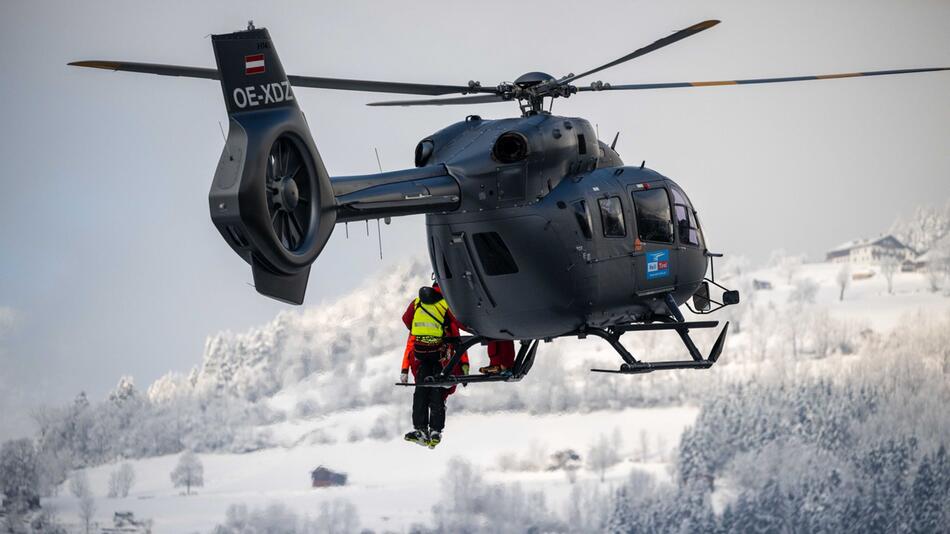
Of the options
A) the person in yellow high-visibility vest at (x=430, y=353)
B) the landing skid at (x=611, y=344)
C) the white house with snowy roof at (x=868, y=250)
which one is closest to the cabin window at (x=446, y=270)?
the landing skid at (x=611, y=344)

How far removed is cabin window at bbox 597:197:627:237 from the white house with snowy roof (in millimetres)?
Answer: 81794

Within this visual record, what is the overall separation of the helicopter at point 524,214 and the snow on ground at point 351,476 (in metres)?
56.2

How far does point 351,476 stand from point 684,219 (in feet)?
194

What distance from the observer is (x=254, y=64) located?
56.2ft

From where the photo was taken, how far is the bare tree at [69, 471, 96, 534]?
76875 millimetres

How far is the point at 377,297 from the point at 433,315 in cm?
6253

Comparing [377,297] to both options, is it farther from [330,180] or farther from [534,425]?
[330,180]

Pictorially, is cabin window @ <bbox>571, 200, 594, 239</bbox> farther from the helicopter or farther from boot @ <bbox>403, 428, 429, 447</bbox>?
boot @ <bbox>403, 428, 429, 447</bbox>

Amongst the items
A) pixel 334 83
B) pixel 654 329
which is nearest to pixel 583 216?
pixel 654 329

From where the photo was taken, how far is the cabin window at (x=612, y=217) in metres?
20.8

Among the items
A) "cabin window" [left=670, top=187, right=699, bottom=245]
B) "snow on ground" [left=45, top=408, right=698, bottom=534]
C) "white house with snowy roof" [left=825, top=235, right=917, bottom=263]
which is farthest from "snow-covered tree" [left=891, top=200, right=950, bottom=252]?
"cabin window" [left=670, top=187, right=699, bottom=245]

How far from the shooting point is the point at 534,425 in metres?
83.9

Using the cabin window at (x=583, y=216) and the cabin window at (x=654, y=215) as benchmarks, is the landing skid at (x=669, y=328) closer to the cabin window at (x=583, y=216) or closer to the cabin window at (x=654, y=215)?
the cabin window at (x=654, y=215)

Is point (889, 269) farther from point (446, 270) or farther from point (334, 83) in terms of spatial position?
point (334, 83)
